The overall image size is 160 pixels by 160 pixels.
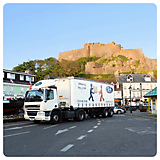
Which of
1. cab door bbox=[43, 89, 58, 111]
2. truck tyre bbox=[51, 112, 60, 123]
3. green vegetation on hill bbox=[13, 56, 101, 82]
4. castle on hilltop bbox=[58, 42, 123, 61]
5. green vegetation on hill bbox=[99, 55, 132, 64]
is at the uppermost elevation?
castle on hilltop bbox=[58, 42, 123, 61]

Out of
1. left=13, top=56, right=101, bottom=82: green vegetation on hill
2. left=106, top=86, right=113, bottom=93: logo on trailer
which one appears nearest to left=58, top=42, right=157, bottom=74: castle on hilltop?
left=13, top=56, right=101, bottom=82: green vegetation on hill

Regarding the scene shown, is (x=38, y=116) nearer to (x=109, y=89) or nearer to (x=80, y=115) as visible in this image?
(x=80, y=115)

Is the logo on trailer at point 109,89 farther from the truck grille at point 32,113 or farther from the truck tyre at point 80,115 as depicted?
A: the truck grille at point 32,113

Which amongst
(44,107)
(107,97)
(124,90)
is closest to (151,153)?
(44,107)

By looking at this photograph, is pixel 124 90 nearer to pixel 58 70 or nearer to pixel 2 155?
pixel 58 70

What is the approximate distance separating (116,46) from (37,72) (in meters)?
83.7

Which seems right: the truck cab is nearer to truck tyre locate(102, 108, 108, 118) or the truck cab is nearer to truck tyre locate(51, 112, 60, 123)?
truck tyre locate(51, 112, 60, 123)

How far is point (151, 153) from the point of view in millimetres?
6559

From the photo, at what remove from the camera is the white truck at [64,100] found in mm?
15938

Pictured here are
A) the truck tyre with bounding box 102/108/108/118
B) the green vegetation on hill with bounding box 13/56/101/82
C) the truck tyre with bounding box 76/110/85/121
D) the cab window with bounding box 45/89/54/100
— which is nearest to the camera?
the cab window with bounding box 45/89/54/100

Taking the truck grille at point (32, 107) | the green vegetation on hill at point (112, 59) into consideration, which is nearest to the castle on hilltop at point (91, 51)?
the green vegetation on hill at point (112, 59)

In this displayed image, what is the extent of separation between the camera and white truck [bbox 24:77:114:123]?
15.9 metres

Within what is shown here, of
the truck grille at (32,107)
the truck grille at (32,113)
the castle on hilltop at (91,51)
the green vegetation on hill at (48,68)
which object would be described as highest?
the castle on hilltop at (91,51)

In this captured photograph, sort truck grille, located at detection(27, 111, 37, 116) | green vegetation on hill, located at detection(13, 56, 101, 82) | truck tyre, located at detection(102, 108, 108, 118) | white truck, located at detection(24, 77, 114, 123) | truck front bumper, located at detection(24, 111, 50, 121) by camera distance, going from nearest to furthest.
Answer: truck front bumper, located at detection(24, 111, 50, 121) → truck grille, located at detection(27, 111, 37, 116) → white truck, located at detection(24, 77, 114, 123) → truck tyre, located at detection(102, 108, 108, 118) → green vegetation on hill, located at detection(13, 56, 101, 82)
